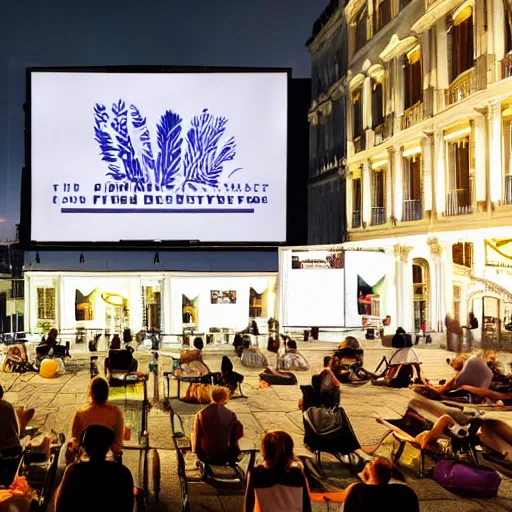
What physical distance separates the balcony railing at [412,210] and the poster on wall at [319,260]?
2.16m

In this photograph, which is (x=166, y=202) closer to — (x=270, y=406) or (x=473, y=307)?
(x=473, y=307)

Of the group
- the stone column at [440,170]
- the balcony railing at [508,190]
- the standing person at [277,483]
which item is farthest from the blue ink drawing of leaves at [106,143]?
the standing person at [277,483]

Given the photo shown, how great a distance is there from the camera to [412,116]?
18578mm

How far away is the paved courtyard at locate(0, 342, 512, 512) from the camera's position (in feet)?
20.6

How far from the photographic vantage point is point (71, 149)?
20.5 m

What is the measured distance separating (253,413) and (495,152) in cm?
805

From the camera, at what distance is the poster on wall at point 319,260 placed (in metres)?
19.9

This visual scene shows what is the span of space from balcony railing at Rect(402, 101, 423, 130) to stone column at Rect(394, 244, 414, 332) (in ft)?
11.0

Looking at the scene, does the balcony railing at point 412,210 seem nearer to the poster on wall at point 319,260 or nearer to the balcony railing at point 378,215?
the balcony railing at point 378,215

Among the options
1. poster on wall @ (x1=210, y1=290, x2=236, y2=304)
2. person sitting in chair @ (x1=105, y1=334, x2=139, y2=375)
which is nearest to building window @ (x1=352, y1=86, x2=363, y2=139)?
poster on wall @ (x1=210, y1=290, x2=236, y2=304)

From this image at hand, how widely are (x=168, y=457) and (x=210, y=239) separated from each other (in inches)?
522

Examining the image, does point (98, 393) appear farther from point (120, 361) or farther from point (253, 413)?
point (120, 361)

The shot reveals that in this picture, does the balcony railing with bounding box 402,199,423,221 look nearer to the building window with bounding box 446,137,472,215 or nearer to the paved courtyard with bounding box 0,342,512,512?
the building window with bounding box 446,137,472,215

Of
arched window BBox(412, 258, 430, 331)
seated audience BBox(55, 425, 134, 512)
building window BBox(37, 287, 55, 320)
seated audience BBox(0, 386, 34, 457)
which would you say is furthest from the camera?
building window BBox(37, 287, 55, 320)
